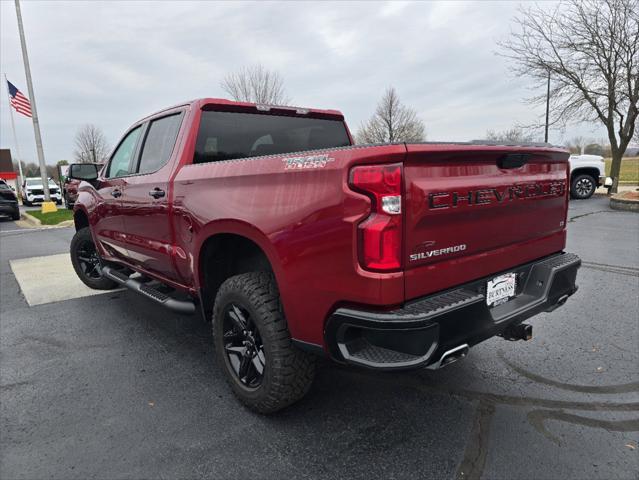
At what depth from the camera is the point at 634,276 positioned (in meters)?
5.29

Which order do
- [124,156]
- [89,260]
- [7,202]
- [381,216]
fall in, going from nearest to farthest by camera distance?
1. [381,216]
2. [124,156]
3. [89,260]
4. [7,202]

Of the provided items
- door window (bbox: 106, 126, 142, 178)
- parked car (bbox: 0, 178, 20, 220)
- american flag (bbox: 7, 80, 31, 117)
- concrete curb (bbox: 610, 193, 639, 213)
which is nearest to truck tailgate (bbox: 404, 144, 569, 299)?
door window (bbox: 106, 126, 142, 178)

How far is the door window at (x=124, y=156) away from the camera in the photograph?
4.04 m

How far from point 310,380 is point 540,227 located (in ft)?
5.51

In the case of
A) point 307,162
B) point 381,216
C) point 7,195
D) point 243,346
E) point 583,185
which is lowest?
point 583,185

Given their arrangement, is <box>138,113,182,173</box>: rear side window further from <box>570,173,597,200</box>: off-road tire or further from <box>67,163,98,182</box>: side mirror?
<box>570,173,597,200</box>: off-road tire

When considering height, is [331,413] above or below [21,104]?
below

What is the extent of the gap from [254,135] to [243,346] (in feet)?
5.52

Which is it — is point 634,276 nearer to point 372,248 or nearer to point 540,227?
point 540,227

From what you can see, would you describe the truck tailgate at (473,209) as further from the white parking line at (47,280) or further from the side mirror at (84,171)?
the white parking line at (47,280)

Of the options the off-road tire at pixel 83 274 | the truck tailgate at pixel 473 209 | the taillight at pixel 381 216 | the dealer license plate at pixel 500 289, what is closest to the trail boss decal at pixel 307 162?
the taillight at pixel 381 216

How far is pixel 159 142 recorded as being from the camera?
354 cm

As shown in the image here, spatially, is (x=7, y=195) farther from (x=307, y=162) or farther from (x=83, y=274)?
(x=307, y=162)

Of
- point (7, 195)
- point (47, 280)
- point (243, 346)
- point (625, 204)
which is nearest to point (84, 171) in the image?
point (47, 280)
